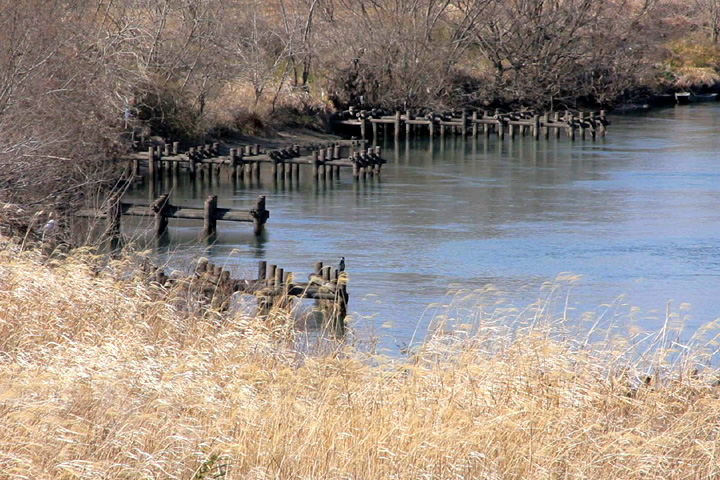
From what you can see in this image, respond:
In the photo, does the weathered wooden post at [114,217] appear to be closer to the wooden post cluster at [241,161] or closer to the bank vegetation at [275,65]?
the bank vegetation at [275,65]

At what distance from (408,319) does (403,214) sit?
10.6 m

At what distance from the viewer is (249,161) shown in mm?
33281

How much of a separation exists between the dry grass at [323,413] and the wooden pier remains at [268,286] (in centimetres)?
370

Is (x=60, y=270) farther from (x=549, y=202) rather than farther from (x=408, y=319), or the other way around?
(x=549, y=202)

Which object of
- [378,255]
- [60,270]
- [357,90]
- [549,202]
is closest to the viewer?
[60,270]

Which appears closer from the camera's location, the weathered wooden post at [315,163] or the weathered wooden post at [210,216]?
the weathered wooden post at [210,216]

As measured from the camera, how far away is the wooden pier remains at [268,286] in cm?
1346

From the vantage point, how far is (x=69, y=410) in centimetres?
675

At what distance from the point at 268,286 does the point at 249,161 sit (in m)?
19.3

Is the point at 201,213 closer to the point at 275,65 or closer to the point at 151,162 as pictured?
the point at 151,162

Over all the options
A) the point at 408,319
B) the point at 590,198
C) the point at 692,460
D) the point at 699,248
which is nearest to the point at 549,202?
the point at 590,198

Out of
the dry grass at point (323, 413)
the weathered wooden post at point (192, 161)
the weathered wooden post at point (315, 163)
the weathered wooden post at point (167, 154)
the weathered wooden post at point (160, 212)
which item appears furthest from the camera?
the weathered wooden post at point (167, 154)

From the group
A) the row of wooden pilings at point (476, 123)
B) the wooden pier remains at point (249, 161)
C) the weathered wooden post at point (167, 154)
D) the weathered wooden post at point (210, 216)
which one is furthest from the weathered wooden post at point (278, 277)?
the row of wooden pilings at point (476, 123)

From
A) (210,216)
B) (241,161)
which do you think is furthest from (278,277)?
(241,161)
